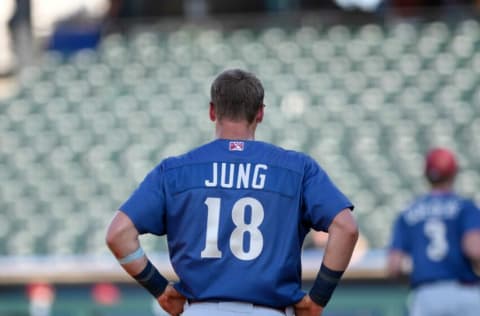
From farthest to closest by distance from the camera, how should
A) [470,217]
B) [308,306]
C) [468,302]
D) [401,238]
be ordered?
[401,238], [468,302], [470,217], [308,306]

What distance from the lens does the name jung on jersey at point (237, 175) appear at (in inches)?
199

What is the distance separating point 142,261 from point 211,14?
15.1m

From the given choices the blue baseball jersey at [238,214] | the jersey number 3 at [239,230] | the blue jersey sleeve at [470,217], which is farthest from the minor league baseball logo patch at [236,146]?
the blue jersey sleeve at [470,217]

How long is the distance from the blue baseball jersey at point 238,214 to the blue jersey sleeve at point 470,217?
3.31 meters

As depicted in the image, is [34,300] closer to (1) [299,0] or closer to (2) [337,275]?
(2) [337,275]

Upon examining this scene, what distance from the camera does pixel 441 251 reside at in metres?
8.41

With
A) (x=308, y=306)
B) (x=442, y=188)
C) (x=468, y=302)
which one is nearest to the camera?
(x=308, y=306)

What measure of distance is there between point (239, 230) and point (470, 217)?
358cm

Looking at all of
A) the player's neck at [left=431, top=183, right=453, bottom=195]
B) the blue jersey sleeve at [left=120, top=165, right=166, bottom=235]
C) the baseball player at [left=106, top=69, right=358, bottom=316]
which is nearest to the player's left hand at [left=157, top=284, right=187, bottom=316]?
the baseball player at [left=106, top=69, right=358, bottom=316]

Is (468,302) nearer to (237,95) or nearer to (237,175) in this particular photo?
(237,175)

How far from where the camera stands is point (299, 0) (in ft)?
63.8

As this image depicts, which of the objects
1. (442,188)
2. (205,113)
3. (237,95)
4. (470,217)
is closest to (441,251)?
(470,217)

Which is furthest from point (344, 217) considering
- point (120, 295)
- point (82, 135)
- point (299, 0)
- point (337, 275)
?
point (299, 0)

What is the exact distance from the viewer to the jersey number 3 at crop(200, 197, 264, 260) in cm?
500
